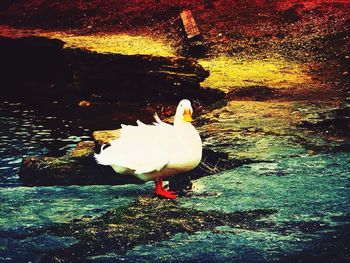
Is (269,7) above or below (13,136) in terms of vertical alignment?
above

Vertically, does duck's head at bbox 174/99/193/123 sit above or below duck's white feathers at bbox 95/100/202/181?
above

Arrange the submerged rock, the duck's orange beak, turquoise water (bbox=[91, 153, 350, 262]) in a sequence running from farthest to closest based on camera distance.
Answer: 1. the submerged rock
2. the duck's orange beak
3. turquoise water (bbox=[91, 153, 350, 262])

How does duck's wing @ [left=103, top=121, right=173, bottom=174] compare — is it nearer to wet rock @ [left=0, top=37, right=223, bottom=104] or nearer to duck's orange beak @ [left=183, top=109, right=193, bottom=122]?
duck's orange beak @ [left=183, top=109, right=193, bottom=122]

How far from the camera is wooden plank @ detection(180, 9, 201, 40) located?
14.1m

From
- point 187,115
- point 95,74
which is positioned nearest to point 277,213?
point 187,115

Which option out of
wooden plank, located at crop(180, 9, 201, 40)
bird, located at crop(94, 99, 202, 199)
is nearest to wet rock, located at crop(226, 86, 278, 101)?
wooden plank, located at crop(180, 9, 201, 40)

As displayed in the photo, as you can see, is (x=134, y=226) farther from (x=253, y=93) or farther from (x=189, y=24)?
(x=189, y=24)

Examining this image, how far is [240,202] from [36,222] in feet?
4.88

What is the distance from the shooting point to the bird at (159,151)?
14.0 feet

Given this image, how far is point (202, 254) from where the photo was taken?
3.11 m

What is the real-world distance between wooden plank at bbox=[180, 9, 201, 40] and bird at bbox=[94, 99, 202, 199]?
9665 mm

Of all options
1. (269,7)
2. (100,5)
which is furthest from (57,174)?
(100,5)

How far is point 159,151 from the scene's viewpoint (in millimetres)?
4285

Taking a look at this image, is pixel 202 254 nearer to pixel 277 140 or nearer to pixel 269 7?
pixel 277 140
